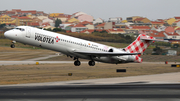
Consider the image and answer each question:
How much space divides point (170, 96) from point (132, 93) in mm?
3691

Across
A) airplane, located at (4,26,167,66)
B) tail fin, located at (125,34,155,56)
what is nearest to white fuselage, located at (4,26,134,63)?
airplane, located at (4,26,167,66)

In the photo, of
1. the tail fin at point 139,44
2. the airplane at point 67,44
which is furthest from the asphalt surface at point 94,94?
the tail fin at point 139,44

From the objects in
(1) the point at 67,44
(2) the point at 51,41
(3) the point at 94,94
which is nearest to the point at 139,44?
(1) the point at 67,44

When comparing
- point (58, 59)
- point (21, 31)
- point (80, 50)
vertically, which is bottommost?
point (58, 59)

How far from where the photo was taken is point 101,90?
96.0 ft

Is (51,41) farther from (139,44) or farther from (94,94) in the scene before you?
(94,94)

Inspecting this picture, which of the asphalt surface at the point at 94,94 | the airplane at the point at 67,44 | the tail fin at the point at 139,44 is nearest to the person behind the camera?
the asphalt surface at the point at 94,94

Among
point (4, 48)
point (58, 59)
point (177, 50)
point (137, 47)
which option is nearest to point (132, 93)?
point (137, 47)

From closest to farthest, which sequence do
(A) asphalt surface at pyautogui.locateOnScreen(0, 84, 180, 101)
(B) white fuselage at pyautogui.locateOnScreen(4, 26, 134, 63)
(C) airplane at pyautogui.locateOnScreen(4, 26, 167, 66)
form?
(A) asphalt surface at pyautogui.locateOnScreen(0, 84, 180, 101), (B) white fuselage at pyautogui.locateOnScreen(4, 26, 134, 63), (C) airplane at pyautogui.locateOnScreen(4, 26, 167, 66)

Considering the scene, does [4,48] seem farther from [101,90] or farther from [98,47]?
[101,90]

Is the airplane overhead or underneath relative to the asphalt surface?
overhead

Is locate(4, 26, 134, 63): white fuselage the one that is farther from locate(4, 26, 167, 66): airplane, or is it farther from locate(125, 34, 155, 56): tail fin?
locate(125, 34, 155, 56): tail fin

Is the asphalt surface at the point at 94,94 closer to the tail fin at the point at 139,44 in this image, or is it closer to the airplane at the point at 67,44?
the airplane at the point at 67,44

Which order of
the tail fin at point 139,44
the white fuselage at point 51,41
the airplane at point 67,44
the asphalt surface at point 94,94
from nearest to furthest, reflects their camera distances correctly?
the asphalt surface at point 94,94
the white fuselage at point 51,41
the airplane at point 67,44
the tail fin at point 139,44
